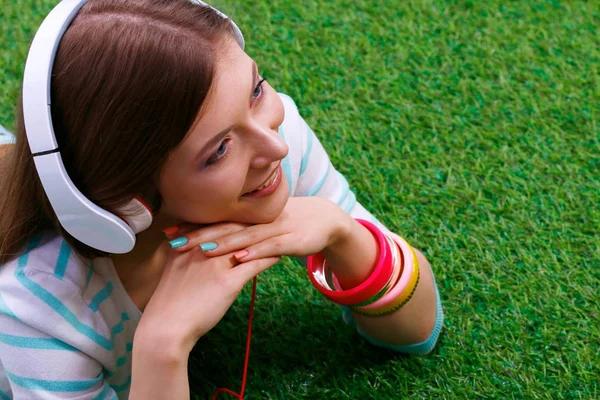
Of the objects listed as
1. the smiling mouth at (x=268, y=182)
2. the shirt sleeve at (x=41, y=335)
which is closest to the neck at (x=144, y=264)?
the shirt sleeve at (x=41, y=335)

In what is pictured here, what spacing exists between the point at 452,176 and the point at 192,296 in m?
1.01

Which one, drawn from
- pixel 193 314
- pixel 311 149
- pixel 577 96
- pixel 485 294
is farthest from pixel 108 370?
pixel 577 96

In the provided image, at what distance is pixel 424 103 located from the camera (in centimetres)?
222

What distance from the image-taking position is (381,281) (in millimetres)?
1425

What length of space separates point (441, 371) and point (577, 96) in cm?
105

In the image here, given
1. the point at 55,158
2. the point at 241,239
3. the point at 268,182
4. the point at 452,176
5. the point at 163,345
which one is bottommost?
the point at 452,176

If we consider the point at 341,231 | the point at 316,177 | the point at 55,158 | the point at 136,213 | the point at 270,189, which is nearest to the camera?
the point at 55,158

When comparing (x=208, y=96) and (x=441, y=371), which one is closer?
(x=208, y=96)

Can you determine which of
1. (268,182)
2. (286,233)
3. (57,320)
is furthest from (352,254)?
(57,320)

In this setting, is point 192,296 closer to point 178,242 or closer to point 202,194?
point 178,242

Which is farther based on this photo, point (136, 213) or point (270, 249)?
point (270, 249)

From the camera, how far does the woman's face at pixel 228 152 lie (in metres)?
1.06

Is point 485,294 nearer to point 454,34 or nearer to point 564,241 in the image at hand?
point 564,241

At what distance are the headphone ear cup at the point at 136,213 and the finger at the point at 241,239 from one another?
13 cm
